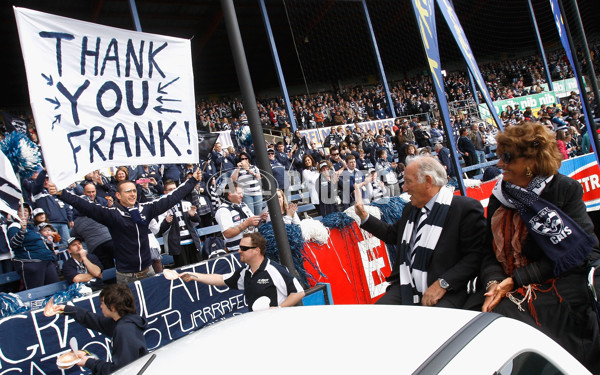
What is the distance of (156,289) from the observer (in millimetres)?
3945

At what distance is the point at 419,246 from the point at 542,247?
0.65 metres

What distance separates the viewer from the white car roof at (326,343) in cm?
113

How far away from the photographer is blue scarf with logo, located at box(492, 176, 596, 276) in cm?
211

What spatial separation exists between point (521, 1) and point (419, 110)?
11170mm

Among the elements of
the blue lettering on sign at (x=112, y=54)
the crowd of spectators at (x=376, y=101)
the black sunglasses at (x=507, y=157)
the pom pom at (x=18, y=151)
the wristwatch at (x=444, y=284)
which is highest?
the crowd of spectators at (x=376, y=101)

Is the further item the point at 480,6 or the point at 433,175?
the point at 480,6

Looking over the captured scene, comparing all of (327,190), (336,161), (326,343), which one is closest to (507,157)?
(326,343)

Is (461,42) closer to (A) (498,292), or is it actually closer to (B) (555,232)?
(B) (555,232)

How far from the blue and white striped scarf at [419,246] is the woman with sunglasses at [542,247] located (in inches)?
11.8

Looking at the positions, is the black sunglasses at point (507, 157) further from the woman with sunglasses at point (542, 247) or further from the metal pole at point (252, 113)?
the metal pole at point (252, 113)

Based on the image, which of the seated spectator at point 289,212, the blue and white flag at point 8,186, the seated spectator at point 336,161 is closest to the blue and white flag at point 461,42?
the seated spectator at point 289,212

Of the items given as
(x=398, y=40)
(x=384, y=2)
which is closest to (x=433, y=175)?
(x=384, y=2)

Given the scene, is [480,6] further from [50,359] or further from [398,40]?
[50,359]

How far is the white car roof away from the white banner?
236 centimetres
